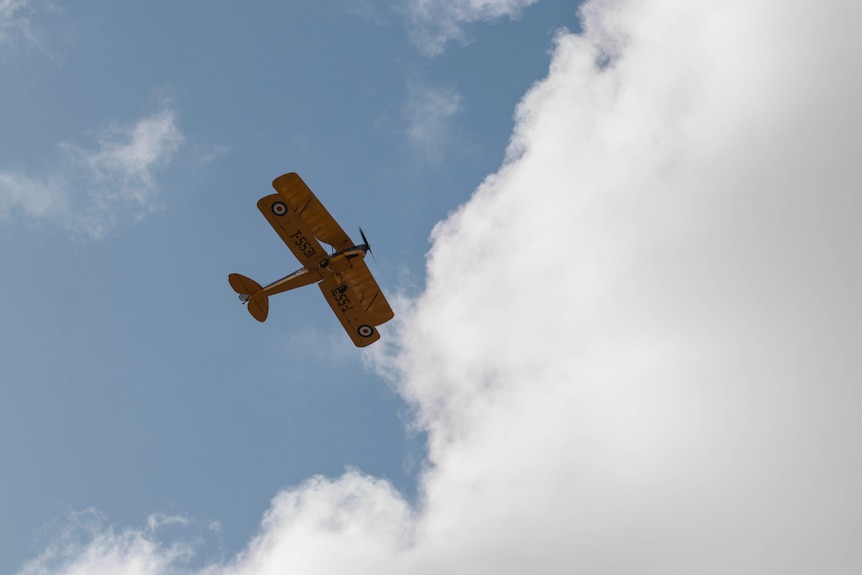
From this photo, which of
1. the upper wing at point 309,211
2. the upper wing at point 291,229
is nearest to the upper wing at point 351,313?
Result: the upper wing at point 291,229

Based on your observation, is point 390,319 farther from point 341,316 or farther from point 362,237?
point 362,237

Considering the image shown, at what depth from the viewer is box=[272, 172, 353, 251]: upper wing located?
5312 cm

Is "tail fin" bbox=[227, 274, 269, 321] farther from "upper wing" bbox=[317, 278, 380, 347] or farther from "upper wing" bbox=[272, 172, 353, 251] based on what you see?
"upper wing" bbox=[272, 172, 353, 251]

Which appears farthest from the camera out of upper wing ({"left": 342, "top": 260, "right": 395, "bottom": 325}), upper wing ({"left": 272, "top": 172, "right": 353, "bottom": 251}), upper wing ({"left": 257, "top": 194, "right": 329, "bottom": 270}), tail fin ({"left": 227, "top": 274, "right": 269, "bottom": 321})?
tail fin ({"left": 227, "top": 274, "right": 269, "bottom": 321})

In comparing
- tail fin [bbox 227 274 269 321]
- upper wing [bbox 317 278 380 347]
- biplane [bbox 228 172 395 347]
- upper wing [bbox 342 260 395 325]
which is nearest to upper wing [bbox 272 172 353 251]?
biplane [bbox 228 172 395 347]

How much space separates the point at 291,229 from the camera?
180 ft

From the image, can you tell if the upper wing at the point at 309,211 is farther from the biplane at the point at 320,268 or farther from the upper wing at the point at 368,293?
the upper wing at the point at 368,293

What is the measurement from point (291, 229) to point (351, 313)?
871 cm

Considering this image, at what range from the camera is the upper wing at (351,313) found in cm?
5903

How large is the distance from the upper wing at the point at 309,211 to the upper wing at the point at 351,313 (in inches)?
146

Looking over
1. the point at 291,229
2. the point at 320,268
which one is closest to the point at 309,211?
the point at 291,229

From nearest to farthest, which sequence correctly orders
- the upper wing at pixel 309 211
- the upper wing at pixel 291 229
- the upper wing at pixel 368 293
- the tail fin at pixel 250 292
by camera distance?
the upper wing at pixel 309 211, the upper wing at pixel 291 229, the upper wing at pixel 368 293, the tail fin at pixel 250 292

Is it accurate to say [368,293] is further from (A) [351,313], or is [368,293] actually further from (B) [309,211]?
(B) [309,211]

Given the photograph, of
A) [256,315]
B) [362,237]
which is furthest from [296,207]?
[256,315]
